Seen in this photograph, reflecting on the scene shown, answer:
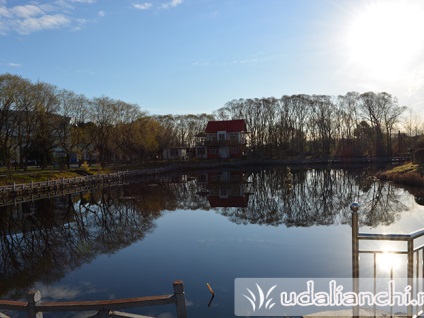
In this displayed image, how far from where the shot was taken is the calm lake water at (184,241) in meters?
10.4

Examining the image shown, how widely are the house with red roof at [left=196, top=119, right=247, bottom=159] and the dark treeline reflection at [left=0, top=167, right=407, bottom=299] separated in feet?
112

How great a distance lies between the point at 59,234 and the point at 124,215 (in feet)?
16.2

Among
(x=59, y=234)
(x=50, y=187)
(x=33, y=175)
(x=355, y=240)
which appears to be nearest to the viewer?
(x=355, y=240)

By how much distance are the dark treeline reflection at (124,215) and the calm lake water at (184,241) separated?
0.06m

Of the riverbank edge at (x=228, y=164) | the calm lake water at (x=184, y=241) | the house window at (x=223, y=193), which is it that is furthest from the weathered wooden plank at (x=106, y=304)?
the riverbank edge at (x=228, y=164)

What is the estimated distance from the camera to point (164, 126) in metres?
77.1

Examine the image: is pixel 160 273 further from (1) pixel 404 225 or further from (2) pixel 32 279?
(1) pixel 404 225

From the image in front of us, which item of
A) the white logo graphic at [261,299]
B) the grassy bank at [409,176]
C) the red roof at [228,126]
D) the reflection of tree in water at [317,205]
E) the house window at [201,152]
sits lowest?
the white logo graphic at [261,299]

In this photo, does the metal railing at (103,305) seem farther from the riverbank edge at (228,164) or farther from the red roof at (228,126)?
the red roof at (228,126)

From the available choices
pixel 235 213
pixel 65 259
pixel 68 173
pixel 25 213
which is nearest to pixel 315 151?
pixel 68 173

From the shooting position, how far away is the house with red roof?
69.1m

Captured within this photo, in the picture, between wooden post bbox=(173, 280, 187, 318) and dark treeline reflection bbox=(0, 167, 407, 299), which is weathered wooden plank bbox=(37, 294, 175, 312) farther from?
dark treeline reflection bbox=(0, 167, 407, 299)

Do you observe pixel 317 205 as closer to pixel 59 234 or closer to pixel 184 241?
pixel 184 241

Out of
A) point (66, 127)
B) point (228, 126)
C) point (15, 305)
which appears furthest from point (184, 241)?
point (228, 126)
